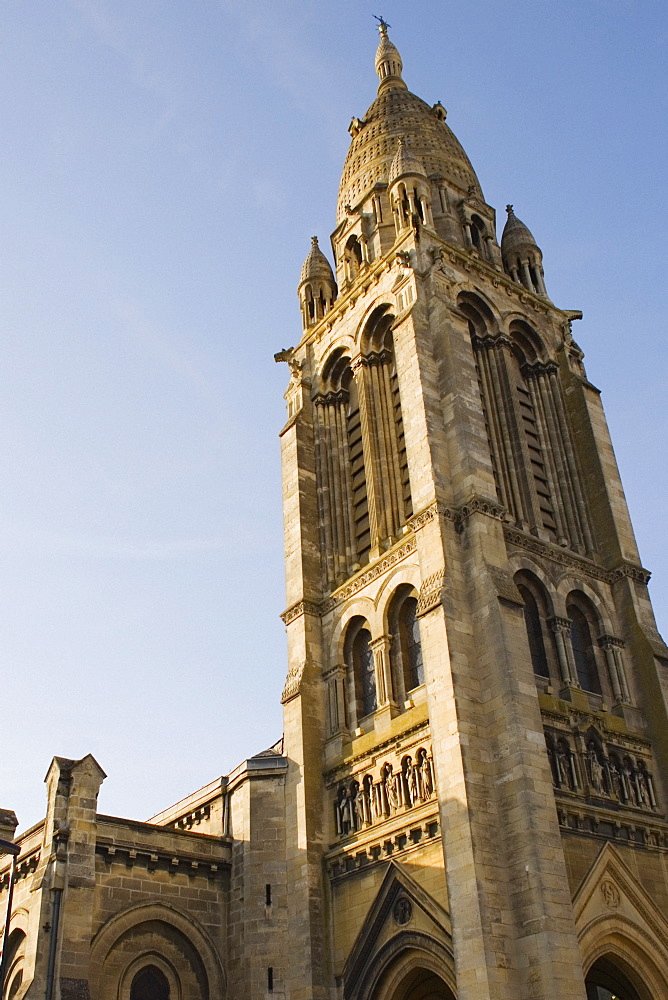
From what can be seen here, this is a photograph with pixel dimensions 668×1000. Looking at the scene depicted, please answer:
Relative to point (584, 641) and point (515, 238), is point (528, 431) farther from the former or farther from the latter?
point (515, 238)

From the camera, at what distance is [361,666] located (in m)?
28.0

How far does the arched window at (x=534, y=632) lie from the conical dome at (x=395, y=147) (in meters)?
17.8

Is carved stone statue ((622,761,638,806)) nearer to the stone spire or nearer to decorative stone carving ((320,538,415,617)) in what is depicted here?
decorative stone carving ((320,538,415,617))

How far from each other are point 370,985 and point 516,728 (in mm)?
6899

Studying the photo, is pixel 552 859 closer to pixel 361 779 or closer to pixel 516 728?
pixel 516 728

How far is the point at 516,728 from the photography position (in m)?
21.9

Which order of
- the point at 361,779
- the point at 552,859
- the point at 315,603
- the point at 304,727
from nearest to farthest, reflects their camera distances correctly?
the point at 552,859
the point at 361,779
the point at 304,727
the point at 315,603

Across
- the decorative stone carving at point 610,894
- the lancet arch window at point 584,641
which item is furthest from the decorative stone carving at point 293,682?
the decorative stone carving at point 610,894

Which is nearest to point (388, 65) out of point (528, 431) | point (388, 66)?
point (388, 66)

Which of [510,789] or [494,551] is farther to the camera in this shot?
[494,551]

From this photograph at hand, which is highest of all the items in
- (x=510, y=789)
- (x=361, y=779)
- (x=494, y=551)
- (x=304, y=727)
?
(x=494, y=551)

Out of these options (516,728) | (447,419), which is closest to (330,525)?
(447,419)

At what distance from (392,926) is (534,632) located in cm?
822

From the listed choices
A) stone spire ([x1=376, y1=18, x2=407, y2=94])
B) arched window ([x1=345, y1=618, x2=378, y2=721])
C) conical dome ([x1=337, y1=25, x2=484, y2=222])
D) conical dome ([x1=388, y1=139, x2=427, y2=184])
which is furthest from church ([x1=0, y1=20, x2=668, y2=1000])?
stone spire ([x1=376, y1=18, x2=407, y2=94])
